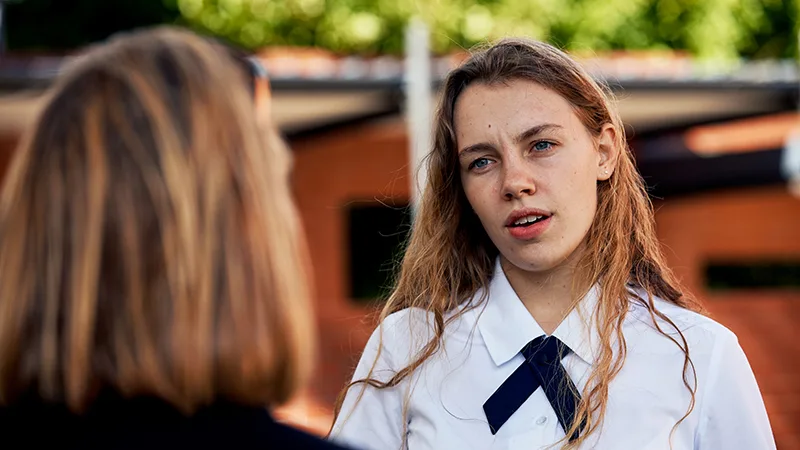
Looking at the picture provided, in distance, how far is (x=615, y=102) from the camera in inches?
95.6

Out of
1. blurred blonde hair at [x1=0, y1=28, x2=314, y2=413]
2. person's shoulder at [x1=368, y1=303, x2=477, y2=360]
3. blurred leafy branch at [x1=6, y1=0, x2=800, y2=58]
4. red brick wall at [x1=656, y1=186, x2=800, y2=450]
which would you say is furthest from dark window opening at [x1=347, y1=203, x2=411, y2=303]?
blurred blonde hair at [x1=0, y1=28, x2=314, y2=413]

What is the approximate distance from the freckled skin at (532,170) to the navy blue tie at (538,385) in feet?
0.53

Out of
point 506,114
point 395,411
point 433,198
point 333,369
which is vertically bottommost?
point 333,369

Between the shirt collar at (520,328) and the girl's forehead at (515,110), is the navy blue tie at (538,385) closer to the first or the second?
the shirt collar at (520,328)

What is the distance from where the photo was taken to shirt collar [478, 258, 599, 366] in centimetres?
210

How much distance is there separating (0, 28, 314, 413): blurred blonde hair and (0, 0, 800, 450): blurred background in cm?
146

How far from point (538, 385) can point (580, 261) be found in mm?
283

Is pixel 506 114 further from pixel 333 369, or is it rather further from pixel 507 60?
pixel 333 369

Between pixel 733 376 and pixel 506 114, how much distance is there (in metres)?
0.64

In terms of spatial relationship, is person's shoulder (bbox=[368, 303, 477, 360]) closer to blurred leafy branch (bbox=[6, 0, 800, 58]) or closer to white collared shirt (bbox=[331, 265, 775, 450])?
white collared shirt (bbox=[331, 265, 775, 450])

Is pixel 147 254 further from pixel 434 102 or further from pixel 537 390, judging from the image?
pixel 434 102

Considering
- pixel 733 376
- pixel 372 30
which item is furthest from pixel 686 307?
pixel 372 30

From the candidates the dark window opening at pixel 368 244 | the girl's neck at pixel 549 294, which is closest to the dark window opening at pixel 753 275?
the dark window opening at pixel 368 244

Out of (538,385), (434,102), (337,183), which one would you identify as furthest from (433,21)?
(538,385)
